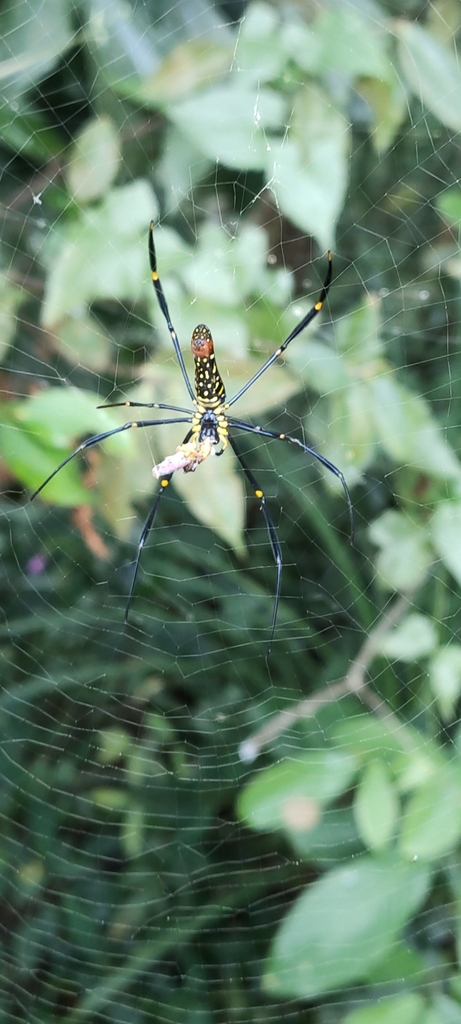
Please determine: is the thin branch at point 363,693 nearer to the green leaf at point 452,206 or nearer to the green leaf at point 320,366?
the green leaf at point 320,366

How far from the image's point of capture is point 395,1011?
3.25 ft

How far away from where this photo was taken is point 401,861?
101 cm

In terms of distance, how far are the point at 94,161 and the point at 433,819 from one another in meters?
0.96

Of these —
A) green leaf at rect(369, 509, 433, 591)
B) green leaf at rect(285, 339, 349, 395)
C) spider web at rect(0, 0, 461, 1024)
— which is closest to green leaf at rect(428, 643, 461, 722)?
spider web at rect(0, 0, 461, 1024)

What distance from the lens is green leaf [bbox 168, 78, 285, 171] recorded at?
2.82ft

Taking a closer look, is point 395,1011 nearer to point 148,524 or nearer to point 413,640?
point 413,640

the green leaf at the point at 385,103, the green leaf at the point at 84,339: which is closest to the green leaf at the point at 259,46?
the green leaf at the point at 385,103

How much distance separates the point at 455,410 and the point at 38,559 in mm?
827

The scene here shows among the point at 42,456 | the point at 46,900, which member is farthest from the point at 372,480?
the point at 46,900

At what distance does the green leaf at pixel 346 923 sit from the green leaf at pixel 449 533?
0.42 meters

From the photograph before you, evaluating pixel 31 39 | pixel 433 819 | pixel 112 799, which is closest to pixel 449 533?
pixel 433 819

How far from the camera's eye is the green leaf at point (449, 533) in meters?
0.91

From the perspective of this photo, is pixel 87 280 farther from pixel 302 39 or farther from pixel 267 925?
pixel 267 925

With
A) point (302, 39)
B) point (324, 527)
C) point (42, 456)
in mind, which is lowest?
point (324, 527)
